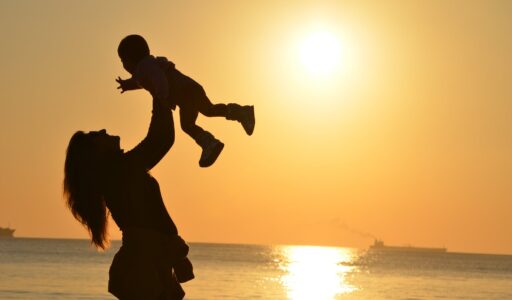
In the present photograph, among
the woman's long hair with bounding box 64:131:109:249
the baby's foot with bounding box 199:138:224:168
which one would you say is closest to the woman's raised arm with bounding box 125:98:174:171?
the woman's long hair with bounding box 64:131:109:249

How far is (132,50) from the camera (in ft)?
16.9

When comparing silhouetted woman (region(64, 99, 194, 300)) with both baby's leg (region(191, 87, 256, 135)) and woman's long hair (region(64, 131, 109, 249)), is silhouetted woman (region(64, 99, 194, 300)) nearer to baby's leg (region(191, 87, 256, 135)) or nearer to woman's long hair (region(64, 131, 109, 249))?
woman's long hair (region(64, 131, 109, 249))

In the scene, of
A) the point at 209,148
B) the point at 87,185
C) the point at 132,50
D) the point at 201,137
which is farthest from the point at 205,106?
the point at 87,185

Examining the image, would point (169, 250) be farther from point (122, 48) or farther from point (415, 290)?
point (415, 290)

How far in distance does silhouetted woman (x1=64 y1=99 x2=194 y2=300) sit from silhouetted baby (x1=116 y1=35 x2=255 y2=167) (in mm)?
195

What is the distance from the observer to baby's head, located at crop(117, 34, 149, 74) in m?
5.04

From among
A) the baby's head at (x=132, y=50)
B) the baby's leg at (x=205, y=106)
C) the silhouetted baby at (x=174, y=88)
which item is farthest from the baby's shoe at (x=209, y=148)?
the baby's head at (x=132, y=50)

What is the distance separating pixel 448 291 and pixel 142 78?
2609 inches

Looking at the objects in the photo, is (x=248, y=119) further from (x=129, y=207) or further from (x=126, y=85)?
(x=129, y=207)

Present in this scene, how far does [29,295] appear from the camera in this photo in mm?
44906

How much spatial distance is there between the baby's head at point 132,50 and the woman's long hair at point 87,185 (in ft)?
1.37

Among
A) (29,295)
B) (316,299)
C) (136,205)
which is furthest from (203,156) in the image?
(316,299)

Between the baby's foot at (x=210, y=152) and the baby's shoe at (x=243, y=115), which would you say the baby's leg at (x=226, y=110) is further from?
the baby's foot at (x=210, y=152)

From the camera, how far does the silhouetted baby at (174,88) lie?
16.8 ft
